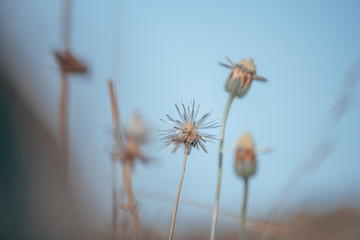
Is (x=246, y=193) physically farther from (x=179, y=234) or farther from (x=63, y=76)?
(x=179, y=234)

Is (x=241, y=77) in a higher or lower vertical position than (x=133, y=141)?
higher

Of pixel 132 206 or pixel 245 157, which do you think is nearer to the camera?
pixel 132 206

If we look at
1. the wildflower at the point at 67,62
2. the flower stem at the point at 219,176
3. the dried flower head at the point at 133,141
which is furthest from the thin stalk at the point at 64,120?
the flower stem at the point at 219,176

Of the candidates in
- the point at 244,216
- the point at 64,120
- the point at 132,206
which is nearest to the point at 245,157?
the point at 244,216

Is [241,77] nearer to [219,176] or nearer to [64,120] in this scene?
[219,176]

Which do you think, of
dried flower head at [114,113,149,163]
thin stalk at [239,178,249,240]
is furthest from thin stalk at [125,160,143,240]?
thin stalk at [239,178,249,240]

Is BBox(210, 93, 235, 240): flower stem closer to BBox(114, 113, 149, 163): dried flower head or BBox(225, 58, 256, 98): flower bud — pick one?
BBox(225, 58, 256, 98): flower bud

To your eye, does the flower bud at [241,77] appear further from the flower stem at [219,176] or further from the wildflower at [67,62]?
the wildflower at [67,62]
